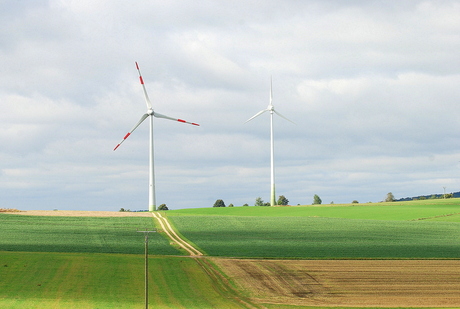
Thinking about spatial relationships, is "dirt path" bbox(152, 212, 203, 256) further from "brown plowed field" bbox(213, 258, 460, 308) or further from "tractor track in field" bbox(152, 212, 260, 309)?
"brown plowed field" bbox(213, 258, 460, 308)

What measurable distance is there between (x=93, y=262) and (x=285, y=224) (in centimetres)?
3501

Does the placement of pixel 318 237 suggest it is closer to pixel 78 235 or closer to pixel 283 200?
pixel 78 235

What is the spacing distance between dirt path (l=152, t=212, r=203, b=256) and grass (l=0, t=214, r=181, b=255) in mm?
1299

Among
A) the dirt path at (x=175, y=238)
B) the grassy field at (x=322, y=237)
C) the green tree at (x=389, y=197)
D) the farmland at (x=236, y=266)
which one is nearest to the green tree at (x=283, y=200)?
the green tree at (x=389, y=197)

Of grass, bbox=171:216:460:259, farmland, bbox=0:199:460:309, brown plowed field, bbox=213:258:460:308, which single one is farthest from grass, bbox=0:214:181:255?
brown plowed field, bbox=213:258:460:308

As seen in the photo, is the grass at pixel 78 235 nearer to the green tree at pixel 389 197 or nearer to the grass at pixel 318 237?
the grass at pixel 318 237

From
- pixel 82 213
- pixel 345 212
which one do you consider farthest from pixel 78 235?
pixel 345 212

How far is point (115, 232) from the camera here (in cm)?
6644

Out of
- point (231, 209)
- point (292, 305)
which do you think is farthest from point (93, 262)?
point (231, 209)

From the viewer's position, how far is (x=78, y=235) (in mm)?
63312

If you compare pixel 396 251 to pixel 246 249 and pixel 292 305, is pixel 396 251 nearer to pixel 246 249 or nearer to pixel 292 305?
pixel 246 249

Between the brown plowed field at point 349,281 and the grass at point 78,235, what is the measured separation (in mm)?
10951

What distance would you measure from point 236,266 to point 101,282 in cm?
1166

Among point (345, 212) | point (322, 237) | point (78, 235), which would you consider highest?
point (345, 212)
